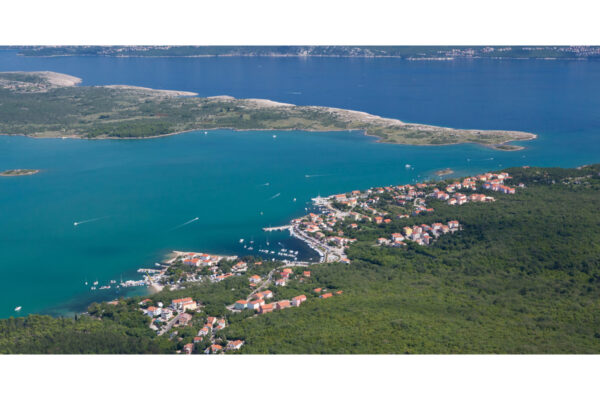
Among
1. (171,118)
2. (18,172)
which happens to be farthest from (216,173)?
(171,118)

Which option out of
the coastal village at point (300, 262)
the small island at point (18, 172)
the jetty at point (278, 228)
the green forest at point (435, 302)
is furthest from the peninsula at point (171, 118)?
the jetty at point (278, 228)

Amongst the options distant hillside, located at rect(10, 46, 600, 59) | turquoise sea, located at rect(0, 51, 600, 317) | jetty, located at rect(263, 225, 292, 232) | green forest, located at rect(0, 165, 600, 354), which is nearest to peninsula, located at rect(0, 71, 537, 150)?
turquoise sea, located at rect(0, 51, 600, 317)

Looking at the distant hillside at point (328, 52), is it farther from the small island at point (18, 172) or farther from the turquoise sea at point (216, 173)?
the small island at point (18, 172)

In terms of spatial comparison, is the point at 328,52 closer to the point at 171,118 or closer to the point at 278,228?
the point at 171,118

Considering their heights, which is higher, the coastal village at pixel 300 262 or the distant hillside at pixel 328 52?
the distant hillside at pixel 328 52

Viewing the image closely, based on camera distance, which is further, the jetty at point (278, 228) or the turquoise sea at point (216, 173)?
the jetty at point (278, 228)

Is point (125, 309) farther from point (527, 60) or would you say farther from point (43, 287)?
point (527, 60)

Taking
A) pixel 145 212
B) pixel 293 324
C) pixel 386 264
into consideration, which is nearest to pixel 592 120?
pixel 386 264
